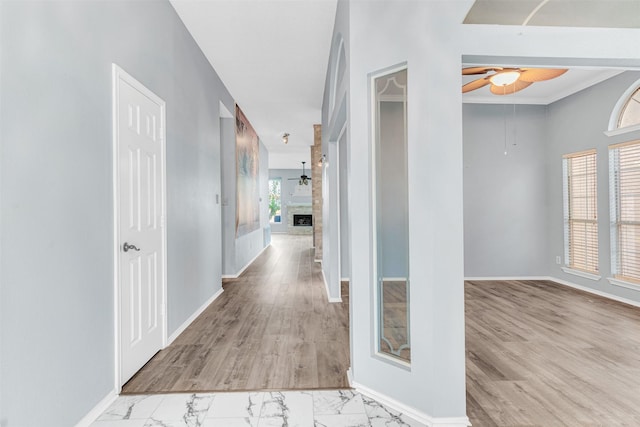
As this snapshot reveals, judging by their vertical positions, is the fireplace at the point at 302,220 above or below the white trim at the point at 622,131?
below

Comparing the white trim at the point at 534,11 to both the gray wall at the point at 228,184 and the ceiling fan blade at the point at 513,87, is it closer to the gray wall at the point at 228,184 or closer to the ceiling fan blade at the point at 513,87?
the ceiling fan blade at the point at 513,87

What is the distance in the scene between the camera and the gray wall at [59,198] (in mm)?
1414

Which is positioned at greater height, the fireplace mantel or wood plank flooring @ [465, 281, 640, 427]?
the fireplace mantel

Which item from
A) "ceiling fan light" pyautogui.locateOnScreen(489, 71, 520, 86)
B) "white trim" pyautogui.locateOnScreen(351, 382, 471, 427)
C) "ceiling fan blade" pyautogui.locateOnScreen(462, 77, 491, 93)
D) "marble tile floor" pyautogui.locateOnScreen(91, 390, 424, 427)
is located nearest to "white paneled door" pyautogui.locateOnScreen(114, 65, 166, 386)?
"marble tile floor" pyautogui.locateOnScreen(91, 390, 424, 427)

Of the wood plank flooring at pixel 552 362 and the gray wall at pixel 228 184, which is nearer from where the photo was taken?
the wood plank flooring at pixel 552 362

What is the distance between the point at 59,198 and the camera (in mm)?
1676

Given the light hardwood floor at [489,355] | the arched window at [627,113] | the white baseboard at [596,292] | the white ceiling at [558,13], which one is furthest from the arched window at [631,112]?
the white ceiling at [558,13]

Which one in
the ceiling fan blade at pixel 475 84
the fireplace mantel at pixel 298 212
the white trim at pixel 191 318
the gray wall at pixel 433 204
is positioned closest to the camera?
the gray wall at pixel 433 204

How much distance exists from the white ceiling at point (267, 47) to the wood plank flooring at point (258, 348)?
3092mm

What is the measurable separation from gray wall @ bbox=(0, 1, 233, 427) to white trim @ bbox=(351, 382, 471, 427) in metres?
1.71

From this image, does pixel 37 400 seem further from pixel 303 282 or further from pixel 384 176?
pixel 303 282

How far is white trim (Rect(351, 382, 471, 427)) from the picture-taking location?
1827mm

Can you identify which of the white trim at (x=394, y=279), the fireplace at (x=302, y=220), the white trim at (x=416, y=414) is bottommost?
the white trim at (x=416, y=414)

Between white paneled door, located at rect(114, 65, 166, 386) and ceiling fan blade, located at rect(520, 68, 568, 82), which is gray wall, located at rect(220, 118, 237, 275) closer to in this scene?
white paneled door, located at rect(114, 65, 166, 386)
